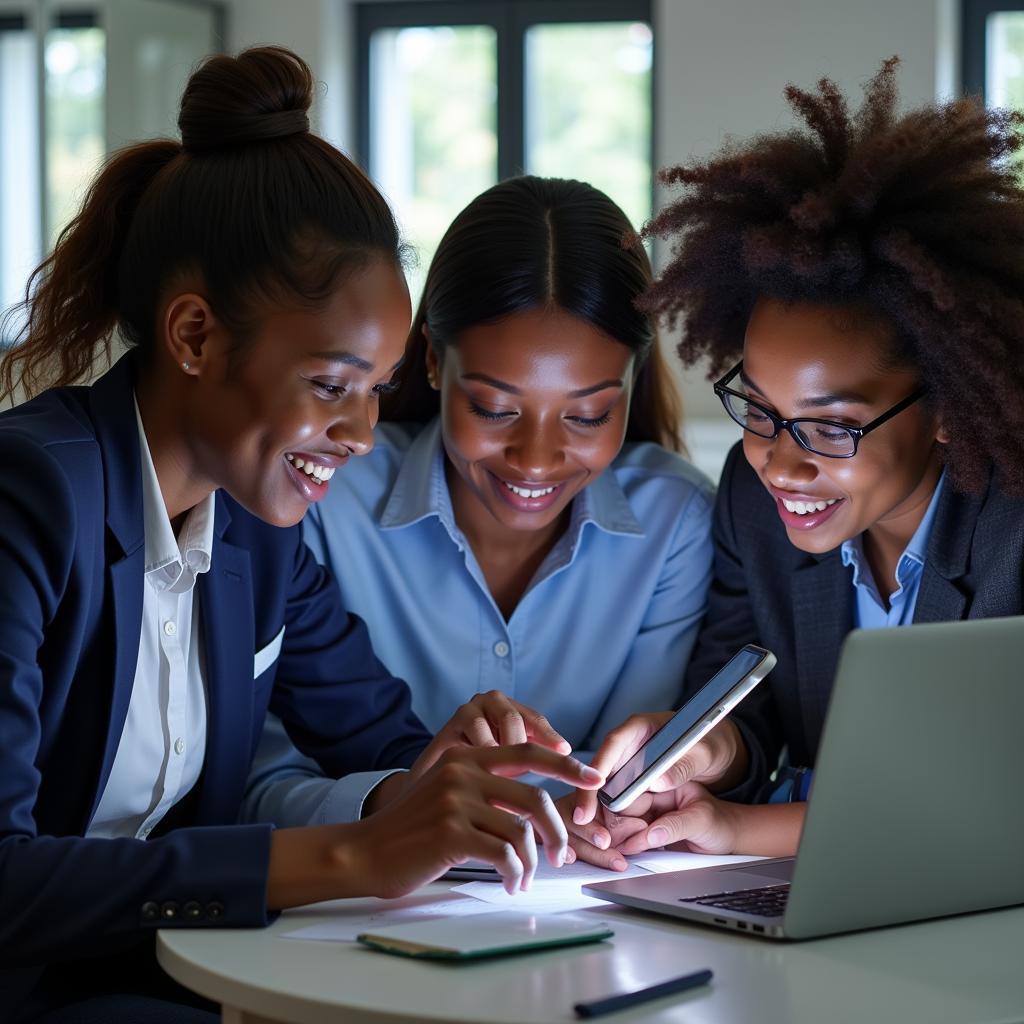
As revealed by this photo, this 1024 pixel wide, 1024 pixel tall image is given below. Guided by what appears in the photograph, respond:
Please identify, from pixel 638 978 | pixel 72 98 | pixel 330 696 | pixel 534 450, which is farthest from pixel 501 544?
pixel 72 98

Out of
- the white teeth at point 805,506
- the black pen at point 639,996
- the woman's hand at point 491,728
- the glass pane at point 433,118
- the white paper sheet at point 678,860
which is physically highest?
the glass pane at point 433,118

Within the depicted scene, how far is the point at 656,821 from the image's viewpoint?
4.84ft

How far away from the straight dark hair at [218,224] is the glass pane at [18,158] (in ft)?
12.7

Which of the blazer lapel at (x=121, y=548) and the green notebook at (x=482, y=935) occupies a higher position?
the blazer lapel at (x=121, y=548)

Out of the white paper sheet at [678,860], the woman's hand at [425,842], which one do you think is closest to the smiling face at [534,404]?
the white paper sheet at [678,860]

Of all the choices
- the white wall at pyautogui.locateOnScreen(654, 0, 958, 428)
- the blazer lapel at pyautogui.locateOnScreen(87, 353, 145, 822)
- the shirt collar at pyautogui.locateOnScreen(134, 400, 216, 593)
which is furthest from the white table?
the white wall at pyautogui.locateOnScreen(654, 0, 958, 428)

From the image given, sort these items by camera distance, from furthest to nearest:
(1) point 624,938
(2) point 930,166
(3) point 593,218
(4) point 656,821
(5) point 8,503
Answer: (3) point 593,218 < (2) point 930,166 < (4) point 656,821 < (5) point 8,503 < (1) point 624,938

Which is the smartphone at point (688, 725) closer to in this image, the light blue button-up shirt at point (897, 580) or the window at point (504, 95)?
the light blue button-up shirt at point (897, 580)

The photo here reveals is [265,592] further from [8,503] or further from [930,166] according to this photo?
[930,166]

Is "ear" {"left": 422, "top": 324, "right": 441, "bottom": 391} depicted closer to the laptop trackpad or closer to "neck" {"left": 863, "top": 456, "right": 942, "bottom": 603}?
"neck" {"left": 863, "top": 456, "right": 942, "bottom": 603}

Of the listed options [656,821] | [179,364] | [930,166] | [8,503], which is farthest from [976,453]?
[8,503]

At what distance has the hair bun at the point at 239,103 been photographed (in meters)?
1.54

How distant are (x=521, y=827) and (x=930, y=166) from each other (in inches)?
35.8

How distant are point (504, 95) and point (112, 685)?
4500mm
